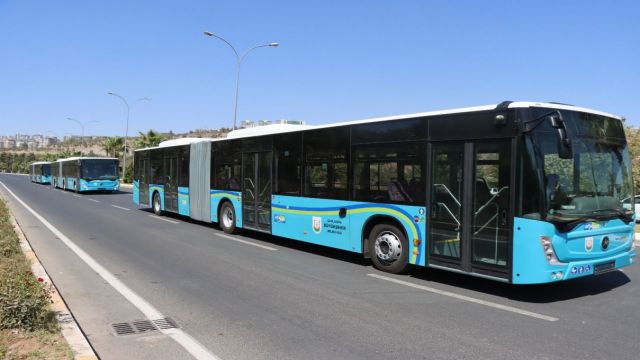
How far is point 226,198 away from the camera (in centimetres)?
1450

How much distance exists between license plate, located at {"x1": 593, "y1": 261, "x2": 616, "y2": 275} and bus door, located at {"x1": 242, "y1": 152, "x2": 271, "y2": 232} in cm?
740

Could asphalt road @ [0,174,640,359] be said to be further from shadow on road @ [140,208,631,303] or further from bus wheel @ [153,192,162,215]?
bus wheel @ [153,192,162,215]

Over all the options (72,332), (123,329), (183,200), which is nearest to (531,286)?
(123,329)

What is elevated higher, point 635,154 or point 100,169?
point 635,154

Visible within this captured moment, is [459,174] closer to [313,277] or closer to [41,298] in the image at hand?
[313,277]

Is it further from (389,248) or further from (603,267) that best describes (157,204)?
(603,267)

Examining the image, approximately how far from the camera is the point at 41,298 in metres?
5.36

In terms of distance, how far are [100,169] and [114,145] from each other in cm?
4011

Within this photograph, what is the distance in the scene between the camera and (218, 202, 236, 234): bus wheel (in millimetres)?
A: 14211

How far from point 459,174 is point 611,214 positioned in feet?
7.53

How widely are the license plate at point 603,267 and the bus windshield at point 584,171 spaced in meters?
0.68

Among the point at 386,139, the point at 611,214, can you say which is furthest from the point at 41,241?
the point at 611,214

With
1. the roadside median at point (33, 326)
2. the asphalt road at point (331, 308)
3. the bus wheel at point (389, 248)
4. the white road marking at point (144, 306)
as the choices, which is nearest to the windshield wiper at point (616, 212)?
the asphalt road at point (331, 308)

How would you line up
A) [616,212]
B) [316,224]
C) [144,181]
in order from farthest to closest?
[144,181], [316,224], [616,212]
